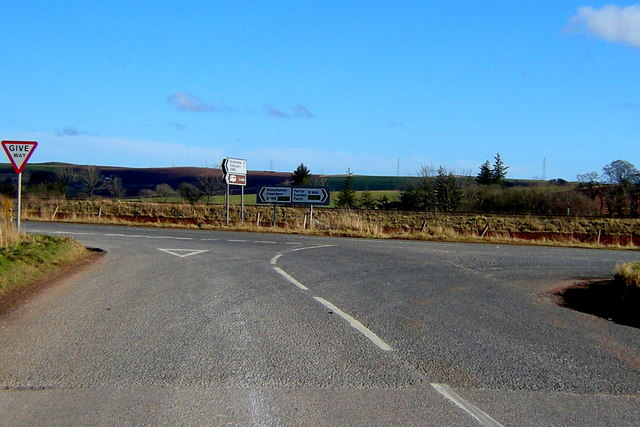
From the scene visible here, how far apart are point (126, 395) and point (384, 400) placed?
2204mm

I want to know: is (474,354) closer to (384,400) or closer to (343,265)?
(384,400)

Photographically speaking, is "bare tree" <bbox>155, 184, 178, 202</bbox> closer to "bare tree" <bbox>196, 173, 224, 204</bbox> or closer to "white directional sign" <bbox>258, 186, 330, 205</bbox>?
"bare tree" <bbox>196, 173, 224, 204</bbox>

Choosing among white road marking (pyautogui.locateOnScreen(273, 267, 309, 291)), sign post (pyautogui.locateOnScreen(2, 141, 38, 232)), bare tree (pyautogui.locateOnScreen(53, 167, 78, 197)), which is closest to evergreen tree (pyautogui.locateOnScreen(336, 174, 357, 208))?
bare tree (pyautogui.locateOnScreen(53, 167, 78, 197))

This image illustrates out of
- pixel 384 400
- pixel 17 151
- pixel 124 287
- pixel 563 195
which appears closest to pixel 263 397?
pixel 384 400

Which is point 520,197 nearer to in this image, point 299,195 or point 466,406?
point 299,195

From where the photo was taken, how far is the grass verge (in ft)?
37.0

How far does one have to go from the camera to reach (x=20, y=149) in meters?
17.3

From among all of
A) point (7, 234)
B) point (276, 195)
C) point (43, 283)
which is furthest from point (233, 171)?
point (43, 283)

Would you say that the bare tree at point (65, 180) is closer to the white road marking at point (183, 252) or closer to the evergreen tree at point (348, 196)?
the evergreen tree at point (348, 196)

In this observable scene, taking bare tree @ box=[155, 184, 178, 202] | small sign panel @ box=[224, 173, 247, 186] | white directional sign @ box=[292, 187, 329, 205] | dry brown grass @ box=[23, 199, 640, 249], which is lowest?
dry brown grass @ box=[23, 199, 640, 249]

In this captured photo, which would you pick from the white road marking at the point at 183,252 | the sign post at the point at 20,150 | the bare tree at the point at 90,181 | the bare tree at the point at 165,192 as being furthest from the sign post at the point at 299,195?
the bare tree at the point at 165,192

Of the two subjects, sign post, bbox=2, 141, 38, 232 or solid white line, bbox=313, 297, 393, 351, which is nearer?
solid white line, bbox=313, 297, 393, 351

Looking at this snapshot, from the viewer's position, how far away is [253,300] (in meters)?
10.7

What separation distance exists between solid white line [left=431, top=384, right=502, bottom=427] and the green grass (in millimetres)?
7275
